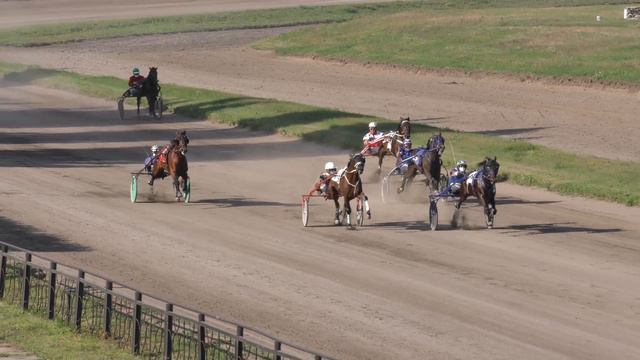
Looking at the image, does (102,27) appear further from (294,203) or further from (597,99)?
(294,203)

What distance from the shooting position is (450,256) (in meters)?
25.2

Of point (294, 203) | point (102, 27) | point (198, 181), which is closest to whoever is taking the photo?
point (294, 203)

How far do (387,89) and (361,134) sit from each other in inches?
570

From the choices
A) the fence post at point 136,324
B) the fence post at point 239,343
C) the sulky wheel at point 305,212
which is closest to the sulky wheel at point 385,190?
the sulky wheel at point 305,212

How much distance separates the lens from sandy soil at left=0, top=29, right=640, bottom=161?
43.5 metres

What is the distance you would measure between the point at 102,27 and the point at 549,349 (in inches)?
2733

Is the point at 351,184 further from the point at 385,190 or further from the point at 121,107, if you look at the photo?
the point at 121,107

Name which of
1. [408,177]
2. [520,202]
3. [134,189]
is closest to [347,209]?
[408,177]

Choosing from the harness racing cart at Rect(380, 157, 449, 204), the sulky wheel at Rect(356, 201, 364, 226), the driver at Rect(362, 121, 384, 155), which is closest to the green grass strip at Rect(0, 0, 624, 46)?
the driver at Rect(362, 121, 384, 155)

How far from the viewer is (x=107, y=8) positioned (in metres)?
98.3

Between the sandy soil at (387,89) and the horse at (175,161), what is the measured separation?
12.6 meters

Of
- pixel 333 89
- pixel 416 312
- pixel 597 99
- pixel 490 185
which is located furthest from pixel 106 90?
pixel 416 312

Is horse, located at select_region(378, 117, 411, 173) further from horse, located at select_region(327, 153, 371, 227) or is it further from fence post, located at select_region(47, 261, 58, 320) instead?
fence post, located at select_region(47, 261, 58, 320)

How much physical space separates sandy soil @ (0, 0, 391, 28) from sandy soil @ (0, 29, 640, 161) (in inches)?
605
